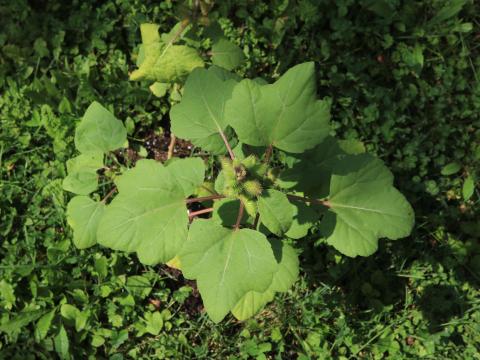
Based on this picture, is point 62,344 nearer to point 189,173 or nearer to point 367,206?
point 189,173

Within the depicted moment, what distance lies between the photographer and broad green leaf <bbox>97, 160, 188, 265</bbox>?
1907mm

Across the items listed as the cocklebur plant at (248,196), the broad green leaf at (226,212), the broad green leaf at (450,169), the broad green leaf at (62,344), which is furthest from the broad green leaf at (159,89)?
the broad green leaf at (450,169)

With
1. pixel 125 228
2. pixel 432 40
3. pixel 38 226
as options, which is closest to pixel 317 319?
pixel 125 228

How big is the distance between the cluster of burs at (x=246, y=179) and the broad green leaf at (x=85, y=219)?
0.90m

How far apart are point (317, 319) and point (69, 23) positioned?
289 cm

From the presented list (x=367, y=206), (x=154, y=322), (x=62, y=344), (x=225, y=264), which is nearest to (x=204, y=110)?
(x=225, y=264)

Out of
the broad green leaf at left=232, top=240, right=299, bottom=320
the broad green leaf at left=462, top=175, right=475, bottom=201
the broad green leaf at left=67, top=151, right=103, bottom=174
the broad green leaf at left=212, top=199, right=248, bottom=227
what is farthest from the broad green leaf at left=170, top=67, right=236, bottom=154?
the broad green leaf at left=462, top=175, right=475, bottom=201

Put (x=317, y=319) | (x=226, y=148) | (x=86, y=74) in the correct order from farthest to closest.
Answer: (x=86, y=74) < (x=317, y=319) < (x=226, y=148)

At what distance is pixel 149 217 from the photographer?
6.26 feet

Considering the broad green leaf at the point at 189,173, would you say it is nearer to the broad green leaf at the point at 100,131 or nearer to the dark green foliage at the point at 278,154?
the broad green leaf at the point at 100,131

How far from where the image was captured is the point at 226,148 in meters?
2.19

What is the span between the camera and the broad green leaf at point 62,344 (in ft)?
9.87

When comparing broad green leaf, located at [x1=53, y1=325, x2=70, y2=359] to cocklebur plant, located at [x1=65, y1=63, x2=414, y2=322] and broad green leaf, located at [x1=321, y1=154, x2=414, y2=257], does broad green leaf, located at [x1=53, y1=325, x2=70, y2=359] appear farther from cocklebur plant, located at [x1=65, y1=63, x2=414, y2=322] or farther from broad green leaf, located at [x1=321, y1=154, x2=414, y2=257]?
broad green leaf, located at [x1=321, y1=154, x2=414, y2=257]

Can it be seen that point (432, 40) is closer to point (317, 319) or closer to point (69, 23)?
point (317, 319)
